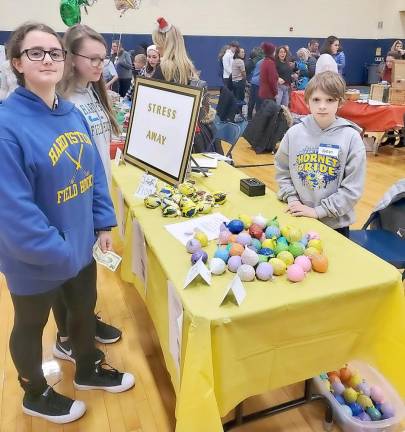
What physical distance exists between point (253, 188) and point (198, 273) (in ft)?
2.64

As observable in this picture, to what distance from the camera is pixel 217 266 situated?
4.12ft

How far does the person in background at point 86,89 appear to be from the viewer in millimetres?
1729

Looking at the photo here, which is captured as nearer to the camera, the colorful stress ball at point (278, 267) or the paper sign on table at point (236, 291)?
the paper sign on table at point (236, 291)

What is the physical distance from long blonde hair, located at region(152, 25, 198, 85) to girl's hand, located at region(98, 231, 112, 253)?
1398 millimetres

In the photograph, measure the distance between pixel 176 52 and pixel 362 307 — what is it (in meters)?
2.03

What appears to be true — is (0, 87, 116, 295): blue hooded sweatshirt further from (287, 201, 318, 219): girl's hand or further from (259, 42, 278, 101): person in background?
(259, 42, 278, 101): person in background

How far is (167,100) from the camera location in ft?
6.04

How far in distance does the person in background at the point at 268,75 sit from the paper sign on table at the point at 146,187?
487 centimetres

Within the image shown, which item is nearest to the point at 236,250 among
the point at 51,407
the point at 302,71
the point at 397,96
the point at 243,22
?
the point at 51,407

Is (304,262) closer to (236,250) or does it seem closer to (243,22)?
(236,250)

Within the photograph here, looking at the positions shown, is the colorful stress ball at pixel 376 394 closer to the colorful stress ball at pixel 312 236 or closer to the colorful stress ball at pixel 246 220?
the colorful stress ball at pixel 312 236

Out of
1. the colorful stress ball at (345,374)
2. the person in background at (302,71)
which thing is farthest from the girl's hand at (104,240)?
the person in background at (302,71)

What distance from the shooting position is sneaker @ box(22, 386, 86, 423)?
1577 millimetres

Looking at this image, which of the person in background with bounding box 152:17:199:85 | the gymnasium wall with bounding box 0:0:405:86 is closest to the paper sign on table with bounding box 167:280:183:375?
the person in background with bounding box 152:17:199:85
